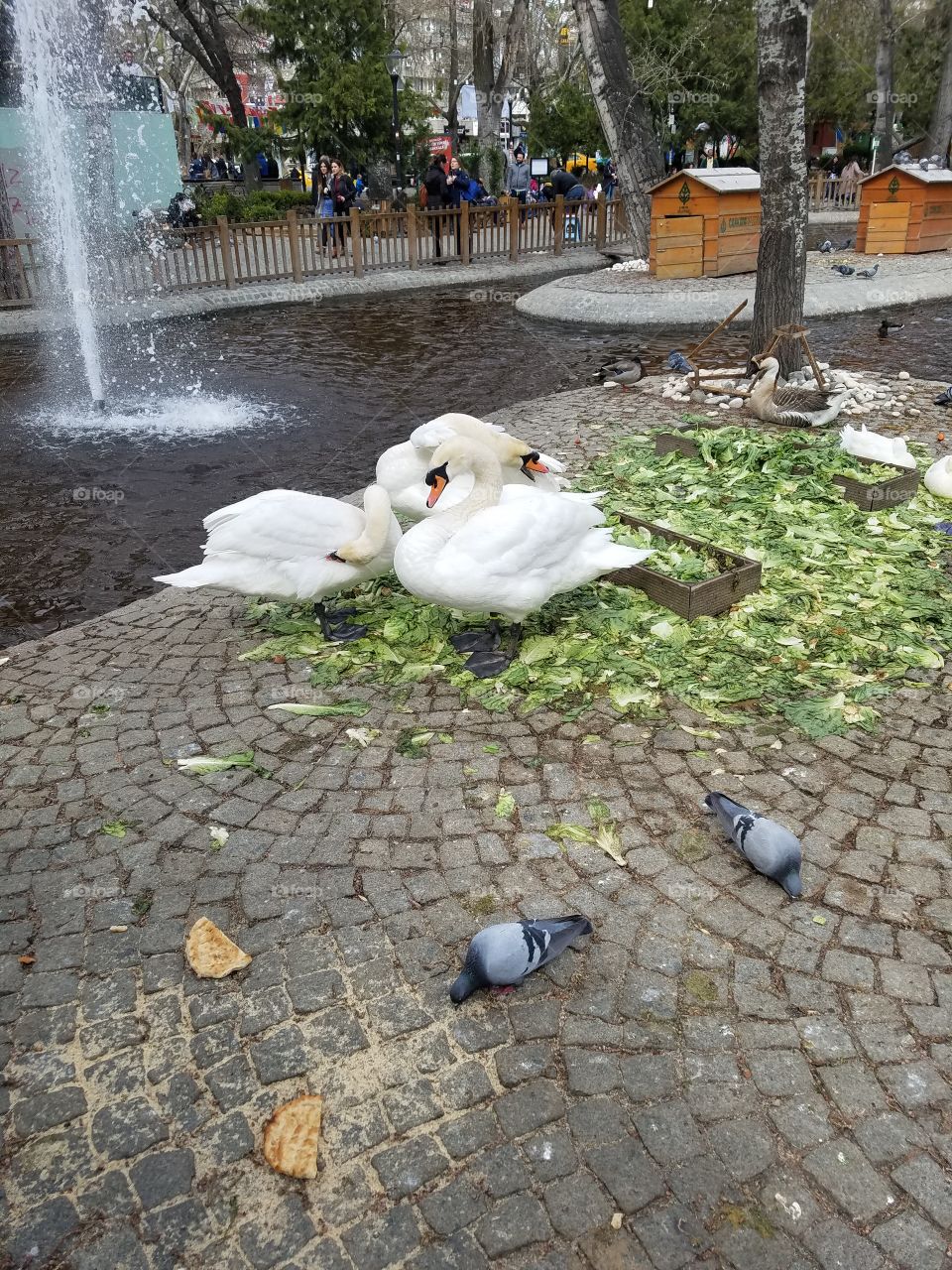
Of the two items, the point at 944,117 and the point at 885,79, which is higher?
the point at 885,79

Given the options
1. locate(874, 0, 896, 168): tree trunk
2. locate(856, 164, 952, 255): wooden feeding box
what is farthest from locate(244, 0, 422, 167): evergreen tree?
locate(856, 164, 952, 255): wooden feeding box

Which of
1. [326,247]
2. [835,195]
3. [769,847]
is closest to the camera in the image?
[769,847]

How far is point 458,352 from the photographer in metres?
14.4

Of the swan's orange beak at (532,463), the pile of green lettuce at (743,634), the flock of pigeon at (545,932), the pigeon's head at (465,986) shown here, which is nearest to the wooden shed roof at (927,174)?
the pile of green lettuce at (743,634)

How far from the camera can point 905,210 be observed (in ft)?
63.3

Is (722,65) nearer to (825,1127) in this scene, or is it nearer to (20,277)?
(20,277)

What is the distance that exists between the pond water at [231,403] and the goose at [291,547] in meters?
1.94

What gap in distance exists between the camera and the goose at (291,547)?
16.9 ft

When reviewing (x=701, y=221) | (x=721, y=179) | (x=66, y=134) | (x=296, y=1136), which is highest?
(x=66, y=134)

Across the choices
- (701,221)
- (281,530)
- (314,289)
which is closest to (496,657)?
(281,530)

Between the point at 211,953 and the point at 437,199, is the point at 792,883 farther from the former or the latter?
the point at 437,199

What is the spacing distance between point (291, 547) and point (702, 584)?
239 centimetres

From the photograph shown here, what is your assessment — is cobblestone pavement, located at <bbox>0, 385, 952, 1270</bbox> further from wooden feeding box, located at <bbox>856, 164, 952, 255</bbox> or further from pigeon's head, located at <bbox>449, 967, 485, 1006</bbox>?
wooden feeding box, located at <bbox>856, 164, 952, 255</bbox>

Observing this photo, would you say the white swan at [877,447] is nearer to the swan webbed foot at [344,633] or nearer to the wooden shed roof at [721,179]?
the swan webbed foot at [344,633]
